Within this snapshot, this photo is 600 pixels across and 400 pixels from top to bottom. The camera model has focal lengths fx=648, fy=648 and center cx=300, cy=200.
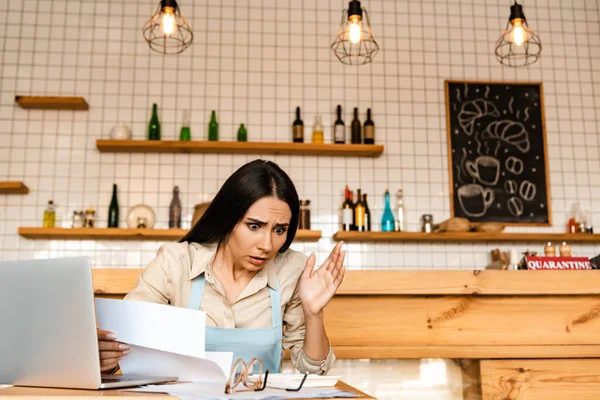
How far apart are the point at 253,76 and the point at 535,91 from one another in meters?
1.74

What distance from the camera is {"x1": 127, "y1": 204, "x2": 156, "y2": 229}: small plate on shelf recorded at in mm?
3549

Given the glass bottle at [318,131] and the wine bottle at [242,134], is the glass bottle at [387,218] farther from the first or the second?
the wine bottle at [242,134]

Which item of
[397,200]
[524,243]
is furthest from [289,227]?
Answer: [524,243]

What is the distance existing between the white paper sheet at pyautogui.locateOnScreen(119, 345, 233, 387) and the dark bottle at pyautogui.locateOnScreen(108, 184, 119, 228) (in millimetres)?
2574

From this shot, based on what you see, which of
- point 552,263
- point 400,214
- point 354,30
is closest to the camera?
point 552,263

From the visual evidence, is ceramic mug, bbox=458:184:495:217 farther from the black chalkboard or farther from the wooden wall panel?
the wooden wall panel

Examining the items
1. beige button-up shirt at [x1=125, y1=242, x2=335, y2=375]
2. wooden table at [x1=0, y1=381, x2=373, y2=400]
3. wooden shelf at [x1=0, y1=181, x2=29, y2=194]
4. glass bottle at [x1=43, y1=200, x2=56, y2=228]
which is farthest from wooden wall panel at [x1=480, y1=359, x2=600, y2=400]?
wooden shelf at [x1=0, y1=181, x2=29, y2=194]

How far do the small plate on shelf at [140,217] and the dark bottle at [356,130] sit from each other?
1226 millimetres

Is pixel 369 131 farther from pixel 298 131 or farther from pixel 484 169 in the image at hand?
pixel 484 169

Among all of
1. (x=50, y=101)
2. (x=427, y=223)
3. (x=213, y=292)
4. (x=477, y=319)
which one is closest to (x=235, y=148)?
(x=50, y=101)

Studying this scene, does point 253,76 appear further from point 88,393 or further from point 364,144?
point 88,393

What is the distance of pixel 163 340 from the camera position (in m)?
1.00

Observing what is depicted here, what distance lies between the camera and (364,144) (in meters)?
3.72

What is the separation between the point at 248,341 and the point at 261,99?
2.53 metres
